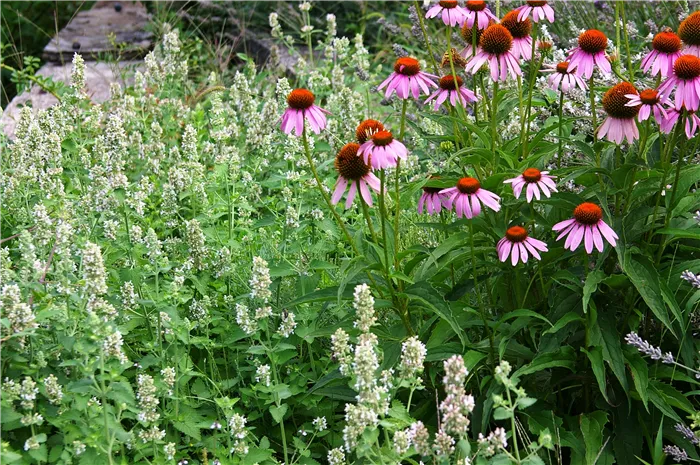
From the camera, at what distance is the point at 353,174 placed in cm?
254

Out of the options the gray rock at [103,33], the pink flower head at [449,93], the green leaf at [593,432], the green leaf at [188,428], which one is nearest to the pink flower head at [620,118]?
the pink flower head at [449,93]

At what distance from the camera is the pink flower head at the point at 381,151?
7.86ft

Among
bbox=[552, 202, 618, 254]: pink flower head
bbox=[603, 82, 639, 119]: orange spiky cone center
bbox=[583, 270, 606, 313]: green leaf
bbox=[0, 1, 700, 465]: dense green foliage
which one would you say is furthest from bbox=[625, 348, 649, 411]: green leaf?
bbox=[603, 82, 639, 119]: orange spiky cone center

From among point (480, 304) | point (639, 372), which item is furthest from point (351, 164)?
point (639, 372)

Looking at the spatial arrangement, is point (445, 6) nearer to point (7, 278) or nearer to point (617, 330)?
point (617, 330)

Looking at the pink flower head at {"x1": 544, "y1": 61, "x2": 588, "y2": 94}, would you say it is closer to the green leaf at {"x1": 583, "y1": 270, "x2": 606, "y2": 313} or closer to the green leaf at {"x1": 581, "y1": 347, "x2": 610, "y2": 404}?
the green leaf at {"x1": 583, "y1": 270, "x2": 606, "y2": 313}

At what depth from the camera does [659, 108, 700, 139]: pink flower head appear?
248 cm

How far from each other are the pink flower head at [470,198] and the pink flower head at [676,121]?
524 mm

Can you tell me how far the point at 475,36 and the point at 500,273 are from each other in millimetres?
781

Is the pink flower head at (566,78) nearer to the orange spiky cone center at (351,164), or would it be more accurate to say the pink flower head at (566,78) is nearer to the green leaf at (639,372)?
the orange spiky cone center at (351,164)

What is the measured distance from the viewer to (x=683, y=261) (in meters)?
2.78

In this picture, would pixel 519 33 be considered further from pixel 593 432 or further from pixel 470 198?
pixel 593 432

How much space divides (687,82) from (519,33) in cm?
67

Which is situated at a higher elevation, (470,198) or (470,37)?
(470,37)
